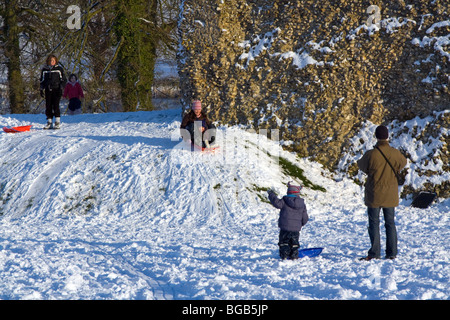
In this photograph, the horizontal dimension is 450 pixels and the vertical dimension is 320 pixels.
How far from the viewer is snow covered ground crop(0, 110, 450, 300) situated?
202 inches

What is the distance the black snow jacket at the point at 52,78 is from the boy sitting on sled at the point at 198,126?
11.3 ft

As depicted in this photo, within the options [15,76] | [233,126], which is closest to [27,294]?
[233,126]

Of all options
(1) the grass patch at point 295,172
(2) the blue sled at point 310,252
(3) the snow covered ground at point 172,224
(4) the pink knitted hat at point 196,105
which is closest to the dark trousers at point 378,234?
(3) the snow covered ground at point 172,224

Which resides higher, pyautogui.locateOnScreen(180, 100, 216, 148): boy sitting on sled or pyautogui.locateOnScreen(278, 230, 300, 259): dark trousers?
pyautogui.locateOnScreen(180, 100, 216, 148): boy sitting on sled

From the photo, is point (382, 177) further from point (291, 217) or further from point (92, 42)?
point (92, 42)

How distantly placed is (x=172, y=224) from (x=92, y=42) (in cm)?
1289

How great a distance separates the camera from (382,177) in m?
5.99

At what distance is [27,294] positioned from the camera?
479cm

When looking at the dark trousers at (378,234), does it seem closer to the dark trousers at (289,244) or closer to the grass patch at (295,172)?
the dark trousers at (289,244)

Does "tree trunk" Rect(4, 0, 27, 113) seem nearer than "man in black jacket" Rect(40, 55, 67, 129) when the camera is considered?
No

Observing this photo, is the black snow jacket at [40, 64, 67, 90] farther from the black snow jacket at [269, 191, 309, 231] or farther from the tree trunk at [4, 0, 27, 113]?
the tree trunk at [4, 0, 27, 113]

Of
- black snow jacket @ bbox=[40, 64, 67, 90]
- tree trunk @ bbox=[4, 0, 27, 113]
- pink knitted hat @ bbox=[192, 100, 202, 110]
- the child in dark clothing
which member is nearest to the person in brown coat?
the child in dark clothing

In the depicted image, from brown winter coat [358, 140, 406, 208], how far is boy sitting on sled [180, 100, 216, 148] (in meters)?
4.38

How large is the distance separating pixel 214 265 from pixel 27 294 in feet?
6.72
